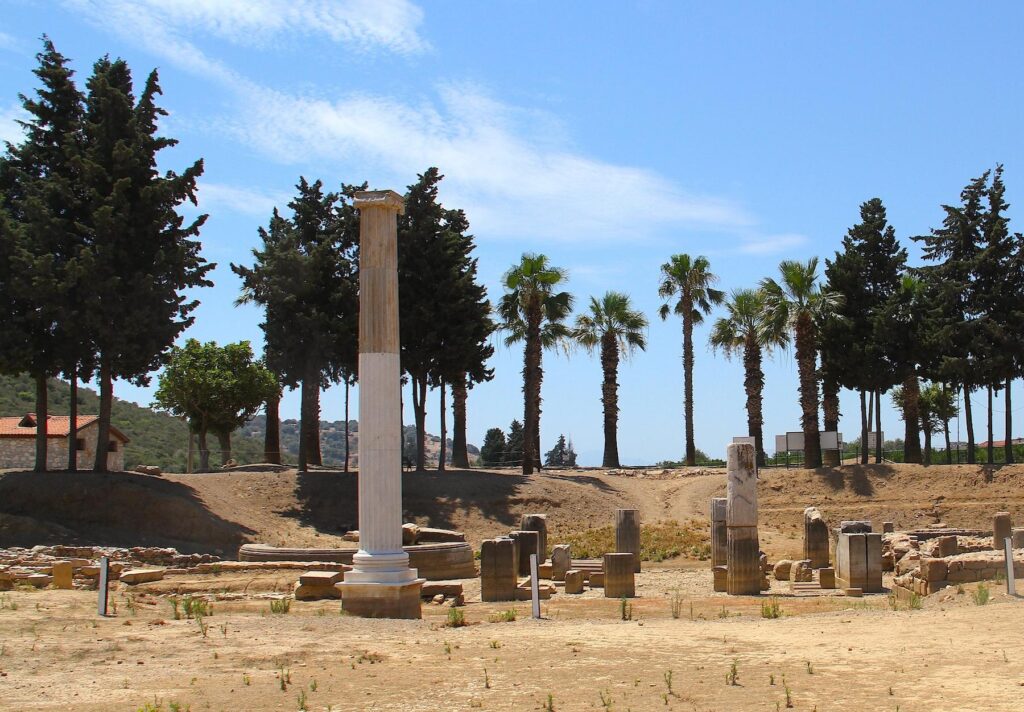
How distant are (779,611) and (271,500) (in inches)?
934

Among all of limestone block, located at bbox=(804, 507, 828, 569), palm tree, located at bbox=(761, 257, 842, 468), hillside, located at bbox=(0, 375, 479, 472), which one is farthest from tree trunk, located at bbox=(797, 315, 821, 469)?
hillside, located at bbox=(0, 375, 479, 472)

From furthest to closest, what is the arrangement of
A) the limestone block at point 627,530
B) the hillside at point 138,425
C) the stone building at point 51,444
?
the hillside at point 138,425, the stone building at point 51,444, the limestone block at point 627,530

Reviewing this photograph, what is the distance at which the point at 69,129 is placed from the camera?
36.6 meters

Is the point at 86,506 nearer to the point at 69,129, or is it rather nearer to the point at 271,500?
the point at 271,500

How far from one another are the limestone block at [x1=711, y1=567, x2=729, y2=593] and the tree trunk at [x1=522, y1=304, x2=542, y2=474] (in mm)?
22753

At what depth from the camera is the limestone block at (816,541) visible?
90.0 ft

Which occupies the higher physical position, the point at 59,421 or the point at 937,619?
the point at 59,421

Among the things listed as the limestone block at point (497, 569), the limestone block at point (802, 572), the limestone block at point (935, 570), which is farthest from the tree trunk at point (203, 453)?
the limestone block at point (935, 570)

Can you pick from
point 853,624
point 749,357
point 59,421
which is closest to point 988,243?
point 749,357

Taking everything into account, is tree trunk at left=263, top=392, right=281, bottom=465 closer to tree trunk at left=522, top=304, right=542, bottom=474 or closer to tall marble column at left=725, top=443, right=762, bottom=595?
tree trunk at left=522, top=304, right=542, bottom=474

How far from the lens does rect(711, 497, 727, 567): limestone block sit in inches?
1062

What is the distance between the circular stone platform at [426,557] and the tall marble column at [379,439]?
771 centimetres

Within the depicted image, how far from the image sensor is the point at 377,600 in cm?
1803

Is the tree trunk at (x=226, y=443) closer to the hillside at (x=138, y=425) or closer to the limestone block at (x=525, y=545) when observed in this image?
the hillside at (x=138, y=425)
